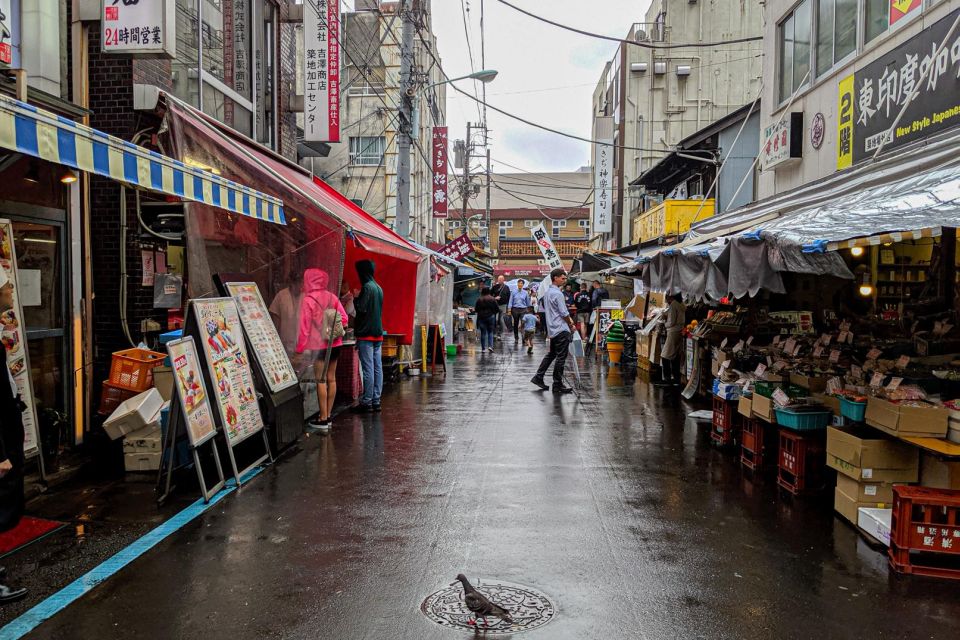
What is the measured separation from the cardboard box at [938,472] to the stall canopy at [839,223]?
5.49 ft

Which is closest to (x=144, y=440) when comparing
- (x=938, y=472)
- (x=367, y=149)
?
(x=938, y=472)

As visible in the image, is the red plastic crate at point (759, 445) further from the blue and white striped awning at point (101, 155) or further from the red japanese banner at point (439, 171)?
the red japanese banner at point (439, 171)

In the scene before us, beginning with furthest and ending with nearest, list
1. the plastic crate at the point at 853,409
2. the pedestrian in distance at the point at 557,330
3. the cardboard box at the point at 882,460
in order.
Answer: the pedestrian in distance at the point at 557,330
the plastic crate at the point at 853,409
the cardboard box at the point at 882,460

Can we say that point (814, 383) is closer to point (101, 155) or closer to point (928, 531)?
point (928, 531)

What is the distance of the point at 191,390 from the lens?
6.03 metres

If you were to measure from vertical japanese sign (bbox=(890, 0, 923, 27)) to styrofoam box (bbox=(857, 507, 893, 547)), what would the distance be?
6.99 m

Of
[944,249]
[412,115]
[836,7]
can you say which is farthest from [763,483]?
[412,115]

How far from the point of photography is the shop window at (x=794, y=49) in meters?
12.4

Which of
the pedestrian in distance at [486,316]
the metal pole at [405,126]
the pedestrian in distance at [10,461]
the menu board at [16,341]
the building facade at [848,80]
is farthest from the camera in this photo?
the pedestrian in distance at [486,316]

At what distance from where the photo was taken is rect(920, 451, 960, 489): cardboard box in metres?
5.10

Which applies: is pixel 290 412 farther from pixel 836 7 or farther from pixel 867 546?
pixel 836 7

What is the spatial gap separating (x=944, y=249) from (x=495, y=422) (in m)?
6.40

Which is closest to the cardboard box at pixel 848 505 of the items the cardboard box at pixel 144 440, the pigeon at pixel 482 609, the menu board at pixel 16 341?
the pigeon at pixel 482 609

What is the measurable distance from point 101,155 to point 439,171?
23490mm
